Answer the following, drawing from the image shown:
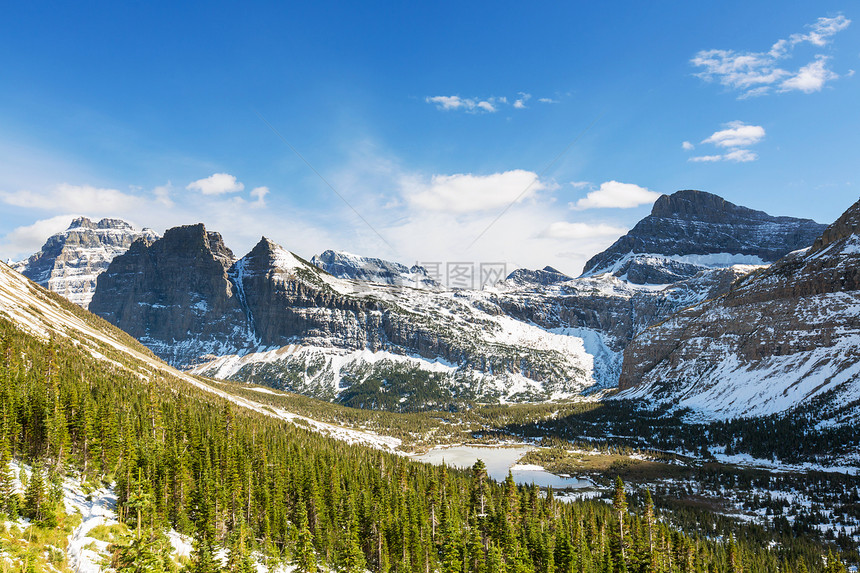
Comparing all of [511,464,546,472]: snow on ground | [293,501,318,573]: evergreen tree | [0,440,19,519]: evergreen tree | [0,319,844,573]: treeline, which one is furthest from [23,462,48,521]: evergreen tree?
[511,464,546,472]: snow on ground

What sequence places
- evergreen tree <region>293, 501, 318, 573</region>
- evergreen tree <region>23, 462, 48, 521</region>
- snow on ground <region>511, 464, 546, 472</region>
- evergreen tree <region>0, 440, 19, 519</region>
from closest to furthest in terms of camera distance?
evergreen tree <region>0, 440, 19, 519</region> < evergreen tree <region>23, 462, 48, 521</region> < evergreen tree <region>293, 501, 318, 573</region> < snow on ground <region>511, 464, 546, 472</region>

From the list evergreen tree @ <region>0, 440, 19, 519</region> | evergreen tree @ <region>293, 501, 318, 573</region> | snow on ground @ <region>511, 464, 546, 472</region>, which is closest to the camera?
evergreen tree @ <region>0, 440, 19, 519</region>

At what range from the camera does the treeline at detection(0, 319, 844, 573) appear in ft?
210

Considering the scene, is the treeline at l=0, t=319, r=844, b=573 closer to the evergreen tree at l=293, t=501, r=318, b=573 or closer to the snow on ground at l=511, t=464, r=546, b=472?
the evergreen tree at l=293, t=501, r=318, b=573

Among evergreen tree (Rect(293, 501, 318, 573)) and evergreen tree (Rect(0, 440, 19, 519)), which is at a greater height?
evergreen tree (Rect(0, 440, 19, 519))

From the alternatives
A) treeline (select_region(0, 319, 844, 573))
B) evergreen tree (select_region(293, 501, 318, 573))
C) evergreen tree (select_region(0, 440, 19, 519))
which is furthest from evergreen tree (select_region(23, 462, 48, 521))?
evergreen tree (select_region(293, 501, 318, 573))

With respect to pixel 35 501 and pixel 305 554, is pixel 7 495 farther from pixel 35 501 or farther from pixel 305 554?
pixel 305 554

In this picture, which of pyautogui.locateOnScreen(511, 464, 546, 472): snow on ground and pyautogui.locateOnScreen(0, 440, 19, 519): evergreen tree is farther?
pyautogui.locateOnScreen(511, 464, 546, 472): snow on ground

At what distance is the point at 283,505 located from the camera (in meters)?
82.9

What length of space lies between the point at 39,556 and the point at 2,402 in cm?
3750

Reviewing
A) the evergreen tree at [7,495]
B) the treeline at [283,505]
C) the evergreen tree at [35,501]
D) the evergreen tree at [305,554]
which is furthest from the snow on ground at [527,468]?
the evergreen tree at [7,495]

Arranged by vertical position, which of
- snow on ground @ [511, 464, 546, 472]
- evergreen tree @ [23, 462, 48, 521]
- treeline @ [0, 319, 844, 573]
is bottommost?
snow on ground @ [511, 464, 546, 472]

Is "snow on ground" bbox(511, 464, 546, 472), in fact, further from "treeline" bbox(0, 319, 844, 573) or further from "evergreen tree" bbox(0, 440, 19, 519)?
"evergreen tree" bbox(0, 440, 19, 519)

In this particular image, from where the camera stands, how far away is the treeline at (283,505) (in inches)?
2515
